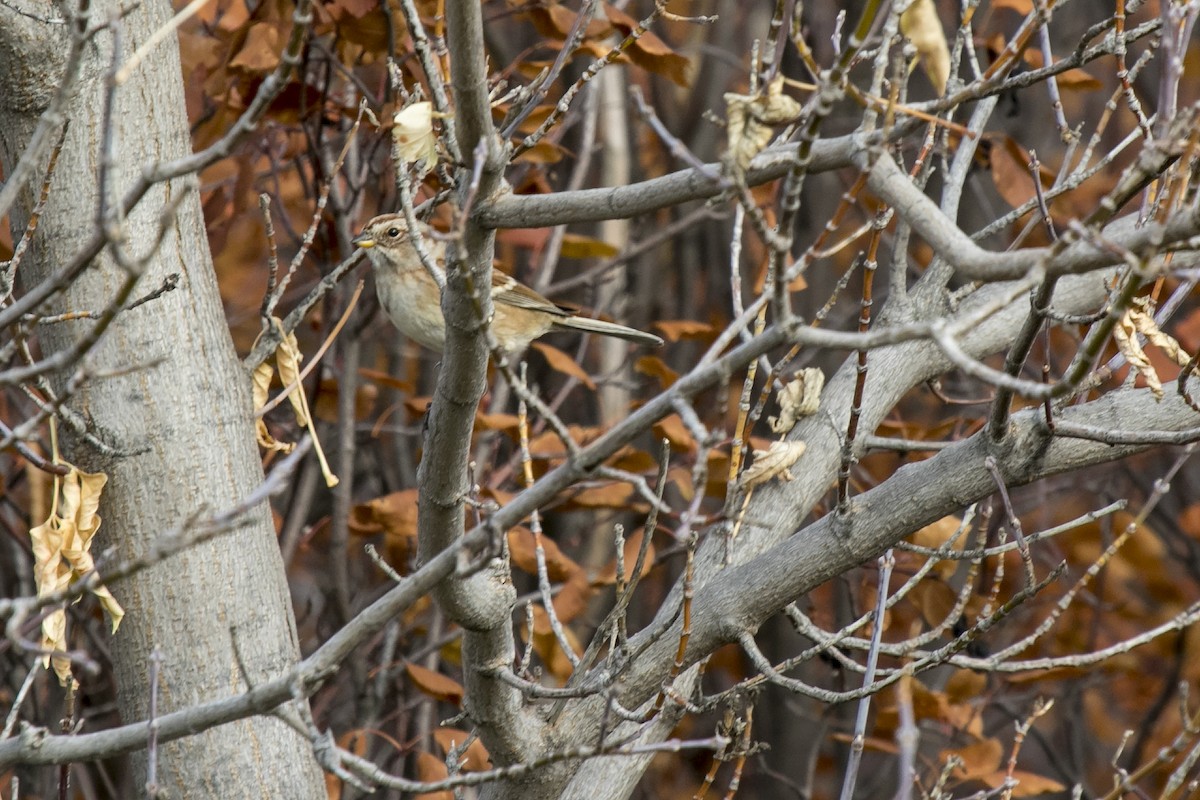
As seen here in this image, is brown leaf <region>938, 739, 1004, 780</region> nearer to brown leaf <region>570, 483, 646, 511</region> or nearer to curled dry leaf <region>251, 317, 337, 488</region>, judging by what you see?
brown leaf <region>570, 483, 646, 511</region>

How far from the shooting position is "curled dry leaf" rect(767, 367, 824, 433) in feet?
11.7

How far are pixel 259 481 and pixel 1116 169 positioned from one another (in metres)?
7.09

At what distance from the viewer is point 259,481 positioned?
323 centimetres

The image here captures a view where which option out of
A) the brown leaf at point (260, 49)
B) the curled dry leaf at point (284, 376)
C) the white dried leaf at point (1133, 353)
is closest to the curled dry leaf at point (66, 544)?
the curled dry leaf at point (284, 376)

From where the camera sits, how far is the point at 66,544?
289 centimetres

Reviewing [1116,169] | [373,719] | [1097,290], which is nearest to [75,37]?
[1097,290]

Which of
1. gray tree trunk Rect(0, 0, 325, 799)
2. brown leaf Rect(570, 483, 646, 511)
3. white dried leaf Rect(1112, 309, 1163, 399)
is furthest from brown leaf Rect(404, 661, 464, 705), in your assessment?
white dried leaf Rect(1112, 309, 1163, 399)

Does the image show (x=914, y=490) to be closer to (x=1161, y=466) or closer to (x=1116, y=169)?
(x=1161, y=466)

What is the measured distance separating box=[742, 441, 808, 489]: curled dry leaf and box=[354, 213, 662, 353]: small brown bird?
132 centimetres

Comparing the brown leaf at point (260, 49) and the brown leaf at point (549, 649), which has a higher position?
the brown leaf at point (260, 49)

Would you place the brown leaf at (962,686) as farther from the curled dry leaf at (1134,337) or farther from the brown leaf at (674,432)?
the curled dry leaf at (1134,337)

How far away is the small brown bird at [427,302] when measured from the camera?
480 cm

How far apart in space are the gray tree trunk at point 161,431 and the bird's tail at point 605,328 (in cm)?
240

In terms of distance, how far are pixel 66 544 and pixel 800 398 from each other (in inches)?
76.0
